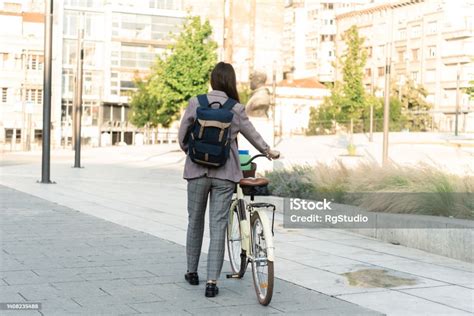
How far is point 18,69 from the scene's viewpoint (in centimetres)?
8262

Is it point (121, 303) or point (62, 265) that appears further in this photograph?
point (62, 265)

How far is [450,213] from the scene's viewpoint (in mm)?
10117

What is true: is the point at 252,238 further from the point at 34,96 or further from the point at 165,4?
the point at 165,4

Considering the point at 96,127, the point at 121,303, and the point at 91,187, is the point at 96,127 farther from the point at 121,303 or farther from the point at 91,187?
the point at 121,303

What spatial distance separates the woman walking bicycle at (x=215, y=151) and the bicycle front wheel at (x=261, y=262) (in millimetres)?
289

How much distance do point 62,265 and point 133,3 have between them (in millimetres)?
79763

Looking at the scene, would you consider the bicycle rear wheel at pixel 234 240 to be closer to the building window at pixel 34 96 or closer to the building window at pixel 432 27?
the building window at pixel 34 96

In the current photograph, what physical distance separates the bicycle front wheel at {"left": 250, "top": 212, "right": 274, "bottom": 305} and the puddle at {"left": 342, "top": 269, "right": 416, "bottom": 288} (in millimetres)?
1168

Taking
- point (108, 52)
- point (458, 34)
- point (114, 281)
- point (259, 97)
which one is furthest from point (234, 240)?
point (108, 52)

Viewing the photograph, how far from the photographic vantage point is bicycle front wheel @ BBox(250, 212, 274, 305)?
20.4 feet

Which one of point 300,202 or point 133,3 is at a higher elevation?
point 133,3

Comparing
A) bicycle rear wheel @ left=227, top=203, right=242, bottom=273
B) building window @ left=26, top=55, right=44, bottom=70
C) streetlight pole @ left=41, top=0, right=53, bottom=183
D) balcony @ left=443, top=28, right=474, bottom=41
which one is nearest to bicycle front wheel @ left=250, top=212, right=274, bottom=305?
bicycle rear wheel @ left=227, top=203, right=242, bottom=273

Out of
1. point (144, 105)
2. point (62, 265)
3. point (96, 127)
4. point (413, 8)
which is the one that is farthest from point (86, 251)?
point (413, 8)

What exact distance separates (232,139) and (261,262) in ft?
3.38
